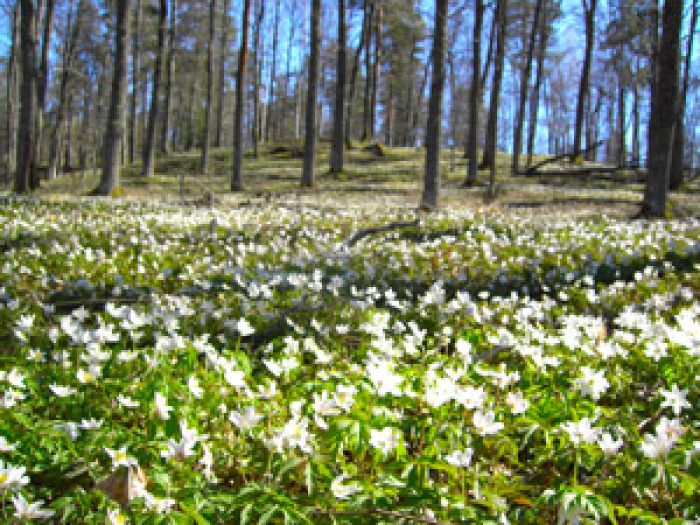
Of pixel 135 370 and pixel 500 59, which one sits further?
pixel 500 59

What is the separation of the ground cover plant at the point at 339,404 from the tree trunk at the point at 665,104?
581 cm

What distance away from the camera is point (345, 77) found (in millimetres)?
21078

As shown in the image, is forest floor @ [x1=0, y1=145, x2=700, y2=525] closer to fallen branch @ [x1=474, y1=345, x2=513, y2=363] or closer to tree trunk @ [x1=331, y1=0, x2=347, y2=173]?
fallen branch @ [x1=474, y1=345, x2=513, y2=363]

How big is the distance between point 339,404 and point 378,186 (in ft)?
59.7

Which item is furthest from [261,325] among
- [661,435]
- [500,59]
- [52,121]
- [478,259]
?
[52,121]

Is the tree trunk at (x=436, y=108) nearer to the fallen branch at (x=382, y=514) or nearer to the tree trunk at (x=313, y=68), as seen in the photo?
the tree trunk at (x=313, y=68)

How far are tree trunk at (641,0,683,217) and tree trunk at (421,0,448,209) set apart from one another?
4.26 metres

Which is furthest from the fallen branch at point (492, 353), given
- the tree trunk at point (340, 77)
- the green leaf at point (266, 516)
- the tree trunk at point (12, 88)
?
the tree trunk at point (12, 88)

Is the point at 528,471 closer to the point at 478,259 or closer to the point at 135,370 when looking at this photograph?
the point at 135,370

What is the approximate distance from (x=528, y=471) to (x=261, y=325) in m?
2.20

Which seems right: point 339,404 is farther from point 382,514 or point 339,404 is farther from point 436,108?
point 436,108

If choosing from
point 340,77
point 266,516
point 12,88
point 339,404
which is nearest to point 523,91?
point 340,77

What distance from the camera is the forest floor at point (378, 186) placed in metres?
14.6

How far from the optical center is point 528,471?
7.75ft
